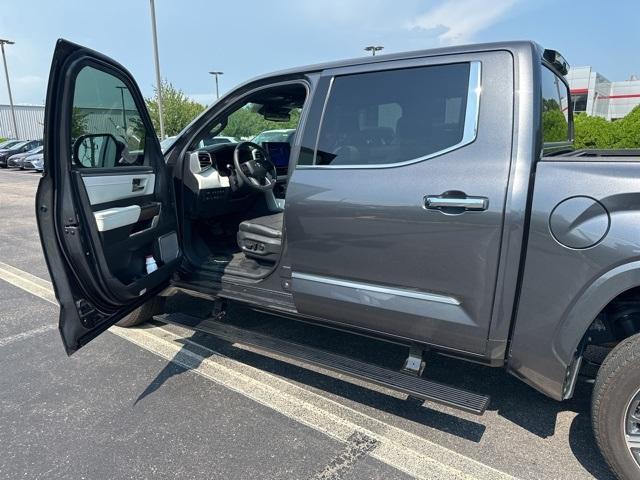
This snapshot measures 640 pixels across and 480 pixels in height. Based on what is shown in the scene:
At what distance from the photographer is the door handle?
208cm

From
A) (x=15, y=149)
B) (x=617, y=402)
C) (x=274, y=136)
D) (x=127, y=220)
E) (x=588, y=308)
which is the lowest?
(x=617, y=402)

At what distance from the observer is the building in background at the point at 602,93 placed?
2884 centimetres

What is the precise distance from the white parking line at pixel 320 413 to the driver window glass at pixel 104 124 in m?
1.43

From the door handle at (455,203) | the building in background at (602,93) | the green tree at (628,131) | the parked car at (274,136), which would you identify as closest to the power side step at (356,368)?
the door handle at (455,203)

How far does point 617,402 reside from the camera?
195 centimetres

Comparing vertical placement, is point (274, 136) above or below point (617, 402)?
above

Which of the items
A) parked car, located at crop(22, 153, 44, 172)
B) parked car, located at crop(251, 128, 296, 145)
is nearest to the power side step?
parked car, located at crop(251, 128, 296, 145)

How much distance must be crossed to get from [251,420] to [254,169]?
2085 millimetres

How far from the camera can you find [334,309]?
2.63 m

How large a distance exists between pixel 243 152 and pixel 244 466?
8.59 feet

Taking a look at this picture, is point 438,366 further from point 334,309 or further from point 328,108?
point 328,108

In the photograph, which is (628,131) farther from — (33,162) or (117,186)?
(33,162)

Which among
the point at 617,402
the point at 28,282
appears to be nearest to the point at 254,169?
the point at 617,402

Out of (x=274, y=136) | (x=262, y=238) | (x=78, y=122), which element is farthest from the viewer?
(x=274, y=136)
